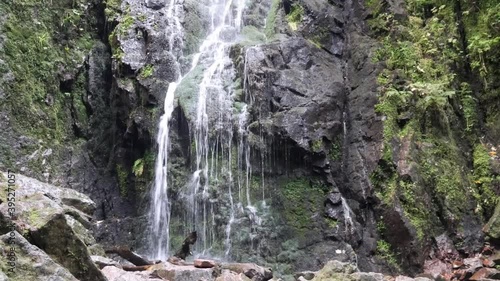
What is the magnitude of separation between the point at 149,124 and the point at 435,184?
274 inches

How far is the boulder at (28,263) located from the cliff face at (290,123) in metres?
7.12

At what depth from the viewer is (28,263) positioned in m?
3.56

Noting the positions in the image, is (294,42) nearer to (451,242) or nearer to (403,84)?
(403,84)

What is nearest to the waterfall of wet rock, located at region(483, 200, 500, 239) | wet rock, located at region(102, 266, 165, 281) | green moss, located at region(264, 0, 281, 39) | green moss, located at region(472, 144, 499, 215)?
green moss, located at region(264, 0, 281, 39)

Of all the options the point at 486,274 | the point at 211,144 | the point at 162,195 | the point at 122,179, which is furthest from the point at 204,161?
the point at 486,274

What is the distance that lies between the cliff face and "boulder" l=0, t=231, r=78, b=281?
280 inches

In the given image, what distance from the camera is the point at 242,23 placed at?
47.6 feet

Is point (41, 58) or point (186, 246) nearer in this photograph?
point (186, 246)

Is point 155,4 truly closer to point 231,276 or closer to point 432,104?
point 432,104

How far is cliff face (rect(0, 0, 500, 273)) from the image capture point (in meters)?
10.7

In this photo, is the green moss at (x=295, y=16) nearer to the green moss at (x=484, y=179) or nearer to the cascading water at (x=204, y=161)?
the cascading water at (x=204, y=161)

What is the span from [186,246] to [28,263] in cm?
674

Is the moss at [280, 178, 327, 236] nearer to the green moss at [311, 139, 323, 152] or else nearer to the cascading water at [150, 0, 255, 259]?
the green moss at [311, 139, 323, 152]

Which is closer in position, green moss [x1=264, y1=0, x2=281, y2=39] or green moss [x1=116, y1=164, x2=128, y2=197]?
green moss [x1=116, y1=164, x2=128, y2=197]
